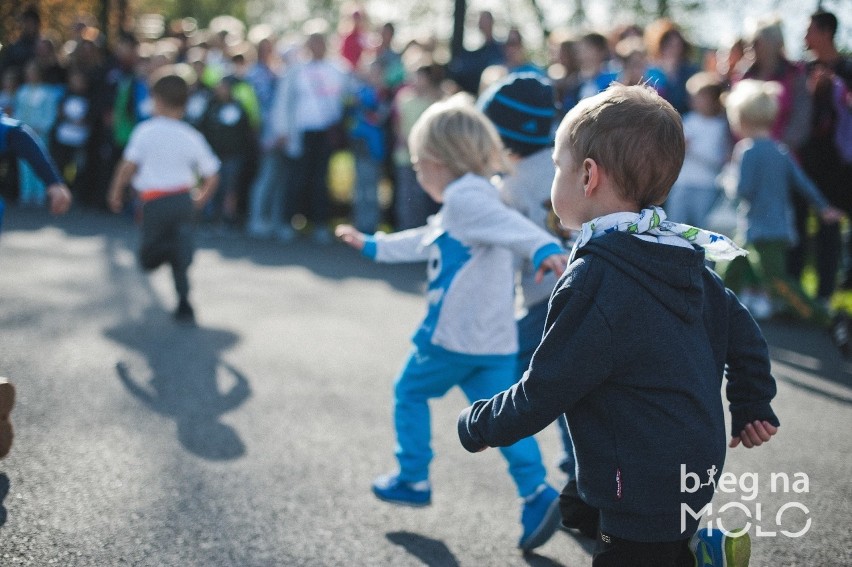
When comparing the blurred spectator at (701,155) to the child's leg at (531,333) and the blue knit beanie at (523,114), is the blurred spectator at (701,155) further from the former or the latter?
the child's leg at (531,333)

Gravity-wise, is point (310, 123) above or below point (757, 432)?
below

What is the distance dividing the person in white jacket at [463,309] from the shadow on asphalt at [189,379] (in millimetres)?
943

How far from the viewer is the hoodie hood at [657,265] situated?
2166 millimetres

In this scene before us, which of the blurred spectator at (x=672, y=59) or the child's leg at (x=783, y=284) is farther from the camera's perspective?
the blurred spectator at (x=672, y=59)

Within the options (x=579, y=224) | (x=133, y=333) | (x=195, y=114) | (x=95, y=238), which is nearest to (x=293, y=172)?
(x=195, y=114)

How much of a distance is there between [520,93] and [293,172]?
7.44 m

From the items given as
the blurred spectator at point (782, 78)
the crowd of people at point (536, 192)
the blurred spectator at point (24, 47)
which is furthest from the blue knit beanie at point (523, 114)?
the blurred spectator at point (24, 47)

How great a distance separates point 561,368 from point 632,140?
560 mm

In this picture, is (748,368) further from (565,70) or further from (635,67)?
(565,70)

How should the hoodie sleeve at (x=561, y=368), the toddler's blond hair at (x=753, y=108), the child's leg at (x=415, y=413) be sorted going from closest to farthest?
the hoodie sleeve at (x=561, y=368) < the child's leg at (x=415, y=413) < the toddler's blond hair at (x=753, y=108)

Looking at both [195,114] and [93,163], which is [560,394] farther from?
[93,163]

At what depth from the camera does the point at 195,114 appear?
11.3m

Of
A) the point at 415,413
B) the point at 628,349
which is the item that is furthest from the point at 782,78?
the point at 628,349

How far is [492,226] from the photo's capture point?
3307 mm
